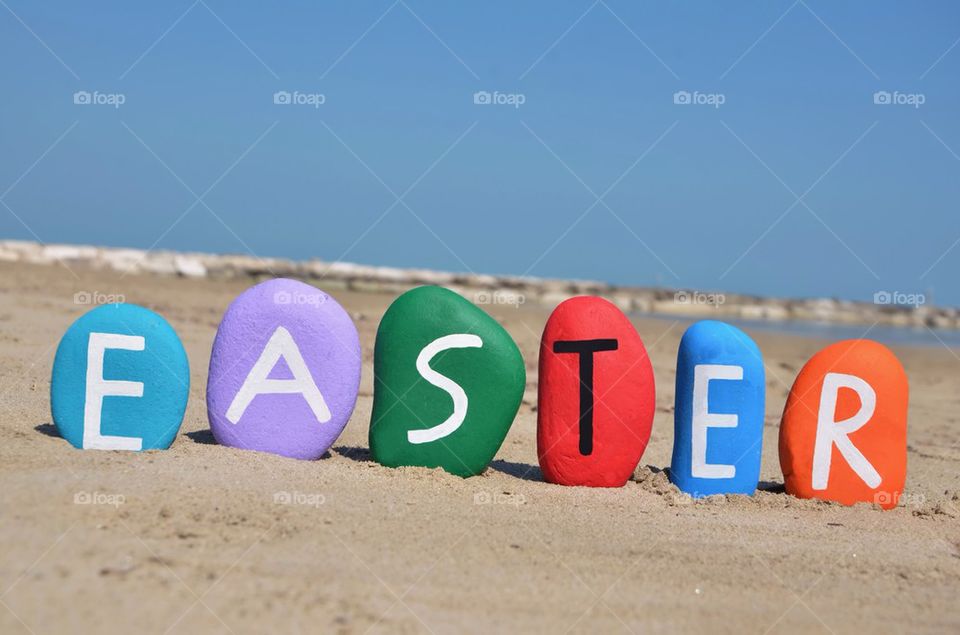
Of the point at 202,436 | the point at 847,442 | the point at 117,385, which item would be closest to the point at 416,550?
the point at 117,385

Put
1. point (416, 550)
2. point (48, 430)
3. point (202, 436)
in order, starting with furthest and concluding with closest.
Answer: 1. point (202, 436)
2. point (48, 430)
3. point (416, 550)

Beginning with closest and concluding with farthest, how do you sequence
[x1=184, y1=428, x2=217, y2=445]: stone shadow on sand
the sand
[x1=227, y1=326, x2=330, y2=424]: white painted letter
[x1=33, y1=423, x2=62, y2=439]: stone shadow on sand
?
the sand < [x1=33, y1=423, x2=62, y2=439]: stone shadow on sand < [x1=227, y1=326, x2=330, y2=424]: white painted letter < [x1=184, y1=428, x2=217, y2=445]: stone shadow on sand

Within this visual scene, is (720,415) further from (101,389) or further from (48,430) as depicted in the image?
(48,430)

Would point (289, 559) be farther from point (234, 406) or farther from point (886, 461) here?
point (886, 461)

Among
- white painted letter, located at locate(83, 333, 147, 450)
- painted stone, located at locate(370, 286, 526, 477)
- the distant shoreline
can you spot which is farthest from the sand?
the distant shoreline

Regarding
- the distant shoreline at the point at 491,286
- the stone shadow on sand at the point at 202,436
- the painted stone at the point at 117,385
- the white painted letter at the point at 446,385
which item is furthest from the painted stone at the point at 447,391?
the distant shoreline at the point at 491,286

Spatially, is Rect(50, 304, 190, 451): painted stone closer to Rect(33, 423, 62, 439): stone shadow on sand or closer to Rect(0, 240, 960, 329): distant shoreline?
Rect(33, 423, 62, 439): stone shadow on sand
